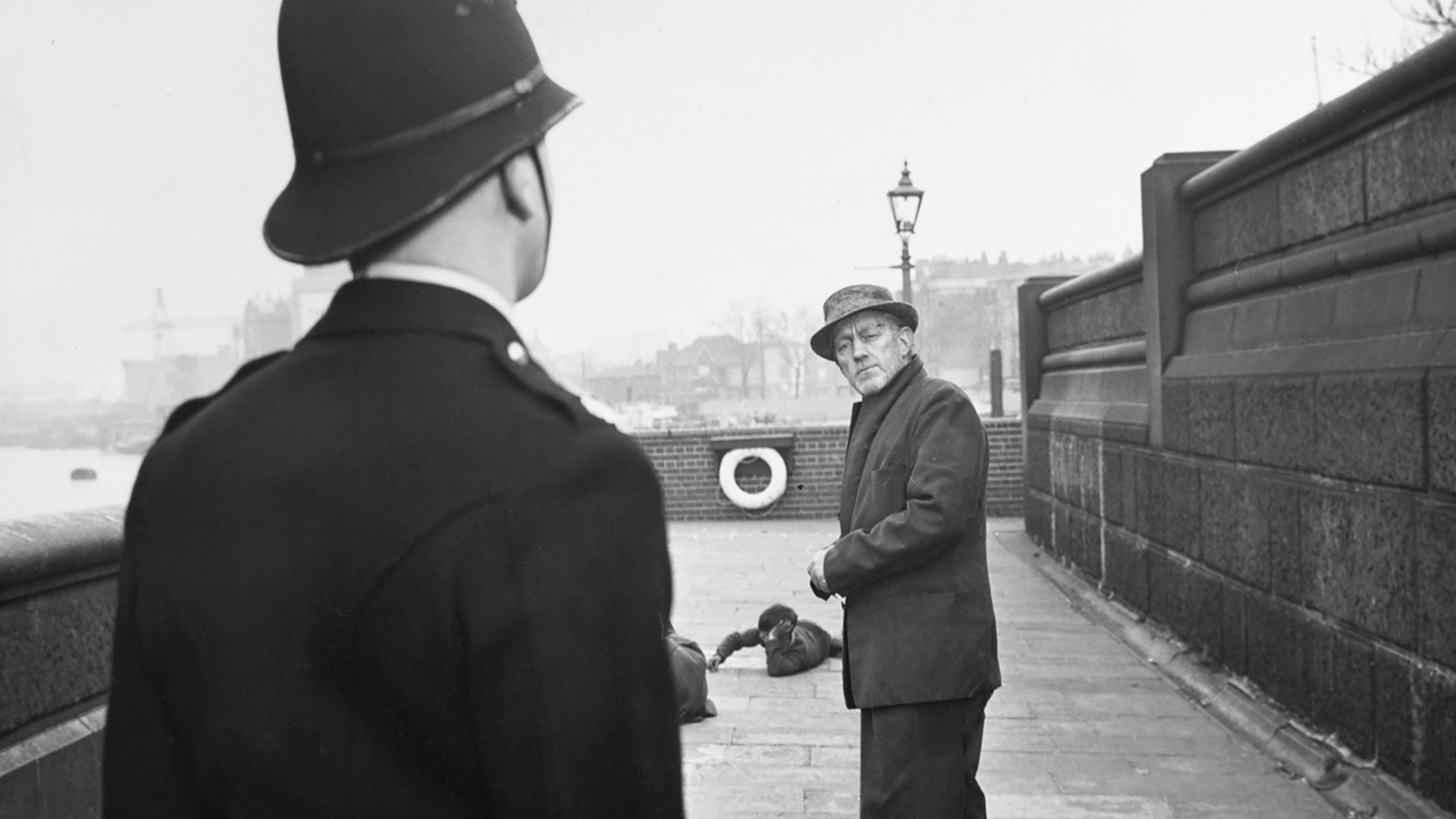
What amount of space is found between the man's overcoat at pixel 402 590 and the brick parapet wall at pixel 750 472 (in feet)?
52.8

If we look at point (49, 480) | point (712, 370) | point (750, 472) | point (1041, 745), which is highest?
point (712, 370)

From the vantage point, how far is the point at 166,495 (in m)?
1.14

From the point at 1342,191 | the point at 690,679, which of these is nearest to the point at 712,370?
the point at 690,679

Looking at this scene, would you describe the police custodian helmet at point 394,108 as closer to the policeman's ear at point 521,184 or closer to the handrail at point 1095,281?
the policeman's ear at point 521,184

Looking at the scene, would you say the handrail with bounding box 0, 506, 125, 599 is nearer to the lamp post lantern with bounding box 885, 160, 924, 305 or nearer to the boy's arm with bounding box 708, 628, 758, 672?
the boy's arm with bounding box 708, 628, 758, 672

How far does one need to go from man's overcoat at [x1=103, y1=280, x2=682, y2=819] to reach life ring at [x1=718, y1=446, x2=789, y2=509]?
1613 cm

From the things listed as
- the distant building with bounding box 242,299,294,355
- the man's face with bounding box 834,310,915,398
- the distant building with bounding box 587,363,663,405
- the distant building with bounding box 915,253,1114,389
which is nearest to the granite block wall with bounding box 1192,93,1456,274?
the man's face with bounding box 834,310,915,398

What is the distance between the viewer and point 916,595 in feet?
12.1

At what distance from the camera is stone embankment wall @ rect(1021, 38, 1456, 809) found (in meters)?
4.37

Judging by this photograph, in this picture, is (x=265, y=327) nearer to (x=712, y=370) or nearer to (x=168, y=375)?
(x=168, y=375)

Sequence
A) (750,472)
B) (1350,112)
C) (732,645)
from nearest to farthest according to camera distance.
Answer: (1350,112) < (732,645) < (750,472)

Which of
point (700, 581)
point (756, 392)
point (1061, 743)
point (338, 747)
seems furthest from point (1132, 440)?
point (756, 392)

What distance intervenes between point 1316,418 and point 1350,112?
1276 millimetres

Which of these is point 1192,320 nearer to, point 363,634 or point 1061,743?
point 1061,743
